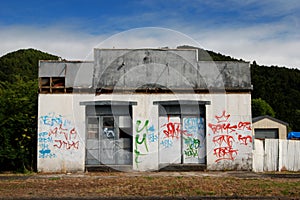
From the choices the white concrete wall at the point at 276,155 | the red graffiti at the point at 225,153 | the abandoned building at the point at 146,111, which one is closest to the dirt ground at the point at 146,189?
the abandoned building at the point at 146,111

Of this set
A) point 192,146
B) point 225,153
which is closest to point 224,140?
point 225,153

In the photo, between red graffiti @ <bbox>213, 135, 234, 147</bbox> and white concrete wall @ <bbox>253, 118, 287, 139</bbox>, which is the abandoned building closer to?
red graffiti @ <bbox>213, 135, 234, 147</bbox>

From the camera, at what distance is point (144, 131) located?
20516mm

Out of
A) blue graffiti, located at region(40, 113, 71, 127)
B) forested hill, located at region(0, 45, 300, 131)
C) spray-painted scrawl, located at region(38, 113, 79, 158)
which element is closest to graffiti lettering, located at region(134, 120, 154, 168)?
spray-painted scrawl, located at region(38, 113, 79, 158)

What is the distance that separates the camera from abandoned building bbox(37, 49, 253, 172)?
20359mm

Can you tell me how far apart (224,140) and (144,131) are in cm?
374

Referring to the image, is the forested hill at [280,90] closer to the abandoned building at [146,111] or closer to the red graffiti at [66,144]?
the abandoned building at [146,111]

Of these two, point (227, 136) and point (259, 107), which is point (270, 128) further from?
point (227, 136)

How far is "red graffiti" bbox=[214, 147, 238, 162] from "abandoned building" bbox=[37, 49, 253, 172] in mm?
46

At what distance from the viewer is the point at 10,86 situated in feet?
71.5

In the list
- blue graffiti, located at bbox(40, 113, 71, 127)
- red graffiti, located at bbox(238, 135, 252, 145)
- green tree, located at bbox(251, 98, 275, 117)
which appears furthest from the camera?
green tree, located at bbox(251, 98, 275, 117)

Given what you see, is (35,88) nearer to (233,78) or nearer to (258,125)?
(233,78)

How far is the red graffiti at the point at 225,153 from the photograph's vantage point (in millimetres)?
20547

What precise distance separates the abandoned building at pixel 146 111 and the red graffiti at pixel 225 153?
5 cm
